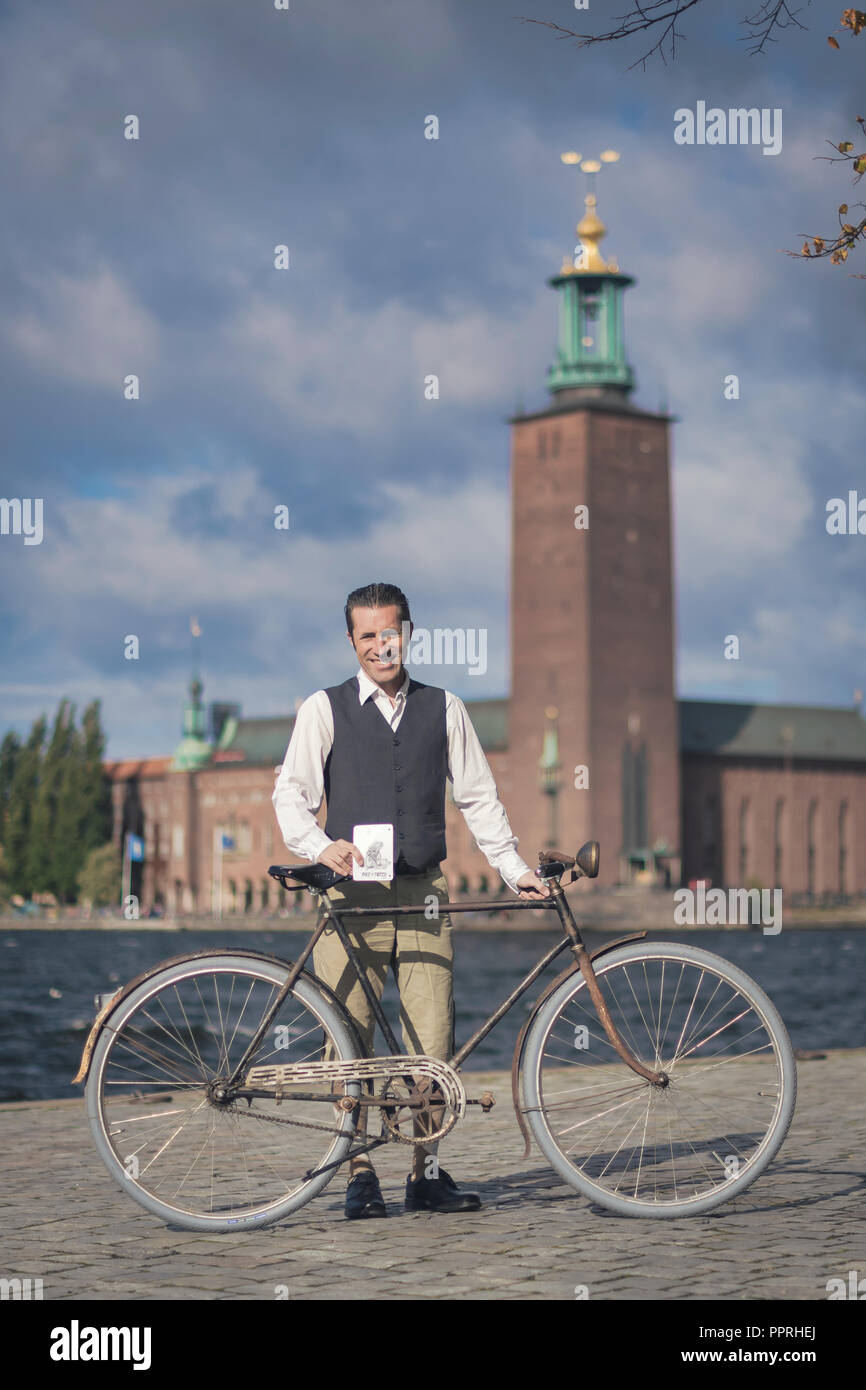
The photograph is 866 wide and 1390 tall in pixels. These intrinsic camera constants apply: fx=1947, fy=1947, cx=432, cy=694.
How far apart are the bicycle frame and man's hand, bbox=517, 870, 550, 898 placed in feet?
0.05

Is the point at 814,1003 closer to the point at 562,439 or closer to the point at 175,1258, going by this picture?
the point at 175,1258

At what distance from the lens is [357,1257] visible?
4586 mm

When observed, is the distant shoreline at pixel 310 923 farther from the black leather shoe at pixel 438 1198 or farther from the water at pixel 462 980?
the black leather shoe at pixel 438 1198

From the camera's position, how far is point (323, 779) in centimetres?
532

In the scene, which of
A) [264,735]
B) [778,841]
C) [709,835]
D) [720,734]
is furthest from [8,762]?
[778,841]

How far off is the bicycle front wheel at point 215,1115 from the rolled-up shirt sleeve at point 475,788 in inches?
27.4

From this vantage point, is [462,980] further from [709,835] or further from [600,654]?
[709,835]

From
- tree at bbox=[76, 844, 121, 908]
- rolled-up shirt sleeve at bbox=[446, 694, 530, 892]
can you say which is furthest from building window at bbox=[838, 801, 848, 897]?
rolled-up shirt sleeve at bbox=[446, 694, 530, 892]

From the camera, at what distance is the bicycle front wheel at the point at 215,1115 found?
16.1ft

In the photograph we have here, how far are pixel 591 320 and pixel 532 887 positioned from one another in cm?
8914

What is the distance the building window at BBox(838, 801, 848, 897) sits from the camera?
10219 cm

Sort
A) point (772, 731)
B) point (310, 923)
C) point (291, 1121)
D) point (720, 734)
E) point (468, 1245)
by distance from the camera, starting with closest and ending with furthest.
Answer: point (468, 1245)
point (291, 1121)
point (310, 923)
point (720, 734)
point (772, 731)

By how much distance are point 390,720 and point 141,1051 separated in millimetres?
1107

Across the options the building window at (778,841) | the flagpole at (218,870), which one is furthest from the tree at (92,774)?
the building window at (778,841)
